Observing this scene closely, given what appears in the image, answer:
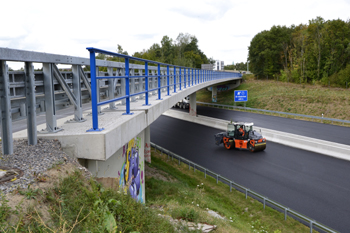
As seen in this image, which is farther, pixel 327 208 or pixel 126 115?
pixel 327 208

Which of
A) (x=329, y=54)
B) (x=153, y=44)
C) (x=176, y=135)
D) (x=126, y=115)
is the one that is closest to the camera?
(x=126, y=115)

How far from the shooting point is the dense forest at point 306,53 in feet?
203

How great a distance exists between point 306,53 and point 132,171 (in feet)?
239

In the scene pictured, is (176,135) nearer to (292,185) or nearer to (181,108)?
(292,185)

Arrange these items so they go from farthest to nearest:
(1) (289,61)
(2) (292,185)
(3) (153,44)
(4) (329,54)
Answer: (3) (153,44), (1) (289,61), (4) (329,54), (2) (292,185)

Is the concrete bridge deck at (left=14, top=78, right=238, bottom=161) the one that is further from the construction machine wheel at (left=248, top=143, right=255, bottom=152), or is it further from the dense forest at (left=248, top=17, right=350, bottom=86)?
the dense forest at (left=248, top=17, right=350, bottom=86)

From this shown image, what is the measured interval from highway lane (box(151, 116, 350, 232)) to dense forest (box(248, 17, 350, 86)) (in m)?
42.9

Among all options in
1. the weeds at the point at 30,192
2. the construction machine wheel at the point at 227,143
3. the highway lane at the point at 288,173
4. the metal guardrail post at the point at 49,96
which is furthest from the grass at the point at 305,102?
the weeds at the point at 30,192

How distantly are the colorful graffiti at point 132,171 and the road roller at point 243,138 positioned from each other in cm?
1349

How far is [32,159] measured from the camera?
4.31 metres

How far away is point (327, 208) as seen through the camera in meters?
12.6

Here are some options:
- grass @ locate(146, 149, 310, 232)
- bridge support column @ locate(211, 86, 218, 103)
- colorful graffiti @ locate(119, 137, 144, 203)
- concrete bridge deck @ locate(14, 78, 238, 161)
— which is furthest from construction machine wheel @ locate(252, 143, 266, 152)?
bridge support column @ locate(211, 86, 218, 103)

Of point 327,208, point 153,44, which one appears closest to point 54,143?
point 327,208

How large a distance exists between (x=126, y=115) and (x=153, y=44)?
4910 inches
